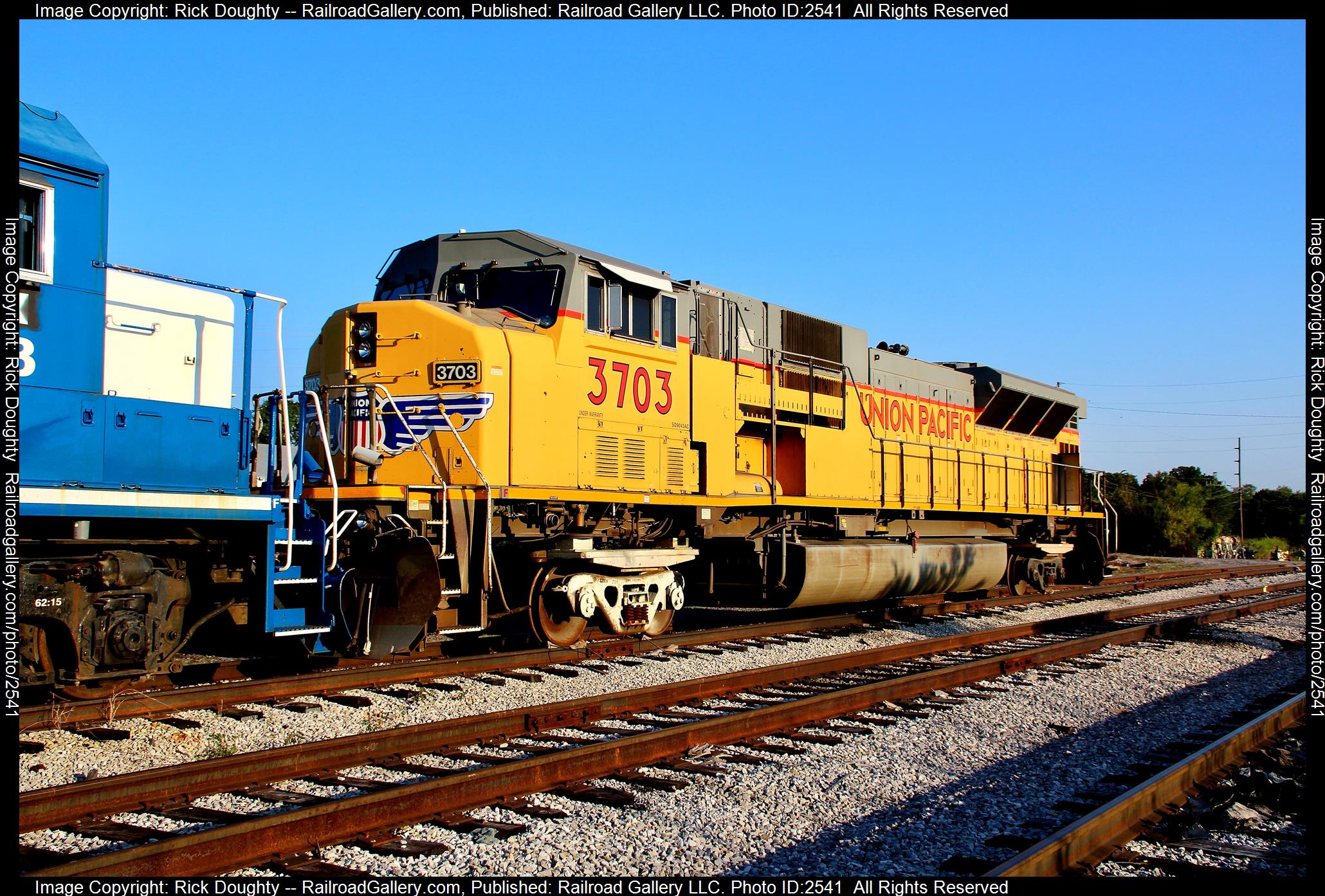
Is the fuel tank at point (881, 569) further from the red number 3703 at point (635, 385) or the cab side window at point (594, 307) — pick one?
the cab side window at point (594, 307)

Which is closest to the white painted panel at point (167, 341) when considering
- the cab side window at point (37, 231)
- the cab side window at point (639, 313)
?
the cab side window at point (37, 231)

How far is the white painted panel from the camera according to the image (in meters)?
6.38

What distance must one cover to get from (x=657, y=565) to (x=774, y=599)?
2.64 meters

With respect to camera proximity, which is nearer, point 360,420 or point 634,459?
point 360,420

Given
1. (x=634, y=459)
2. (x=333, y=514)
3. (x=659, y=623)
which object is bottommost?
(x=659, y=623)

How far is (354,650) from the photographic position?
7.82 metres

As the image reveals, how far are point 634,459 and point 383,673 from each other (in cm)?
316

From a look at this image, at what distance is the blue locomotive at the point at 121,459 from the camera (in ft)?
19.1

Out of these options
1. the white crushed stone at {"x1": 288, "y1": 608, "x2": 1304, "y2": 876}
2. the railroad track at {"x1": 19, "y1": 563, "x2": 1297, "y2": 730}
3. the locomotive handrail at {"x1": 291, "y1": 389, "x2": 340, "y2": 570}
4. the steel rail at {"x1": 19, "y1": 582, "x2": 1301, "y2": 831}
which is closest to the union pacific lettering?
the railroad track at {"x1": 19, "y1": 563, "x2": 1297, "y2": 730}

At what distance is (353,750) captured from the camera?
5590mm

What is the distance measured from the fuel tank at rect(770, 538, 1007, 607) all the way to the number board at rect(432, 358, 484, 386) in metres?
4.83

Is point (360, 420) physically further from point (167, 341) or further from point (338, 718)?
point (338, 718)

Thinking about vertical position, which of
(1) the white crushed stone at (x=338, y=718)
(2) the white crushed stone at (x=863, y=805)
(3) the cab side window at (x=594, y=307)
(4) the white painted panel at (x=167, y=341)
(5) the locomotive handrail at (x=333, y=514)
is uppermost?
(3) the cab side window at (x=594, y=307)

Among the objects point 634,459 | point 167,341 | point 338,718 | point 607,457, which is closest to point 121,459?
point 167,341
